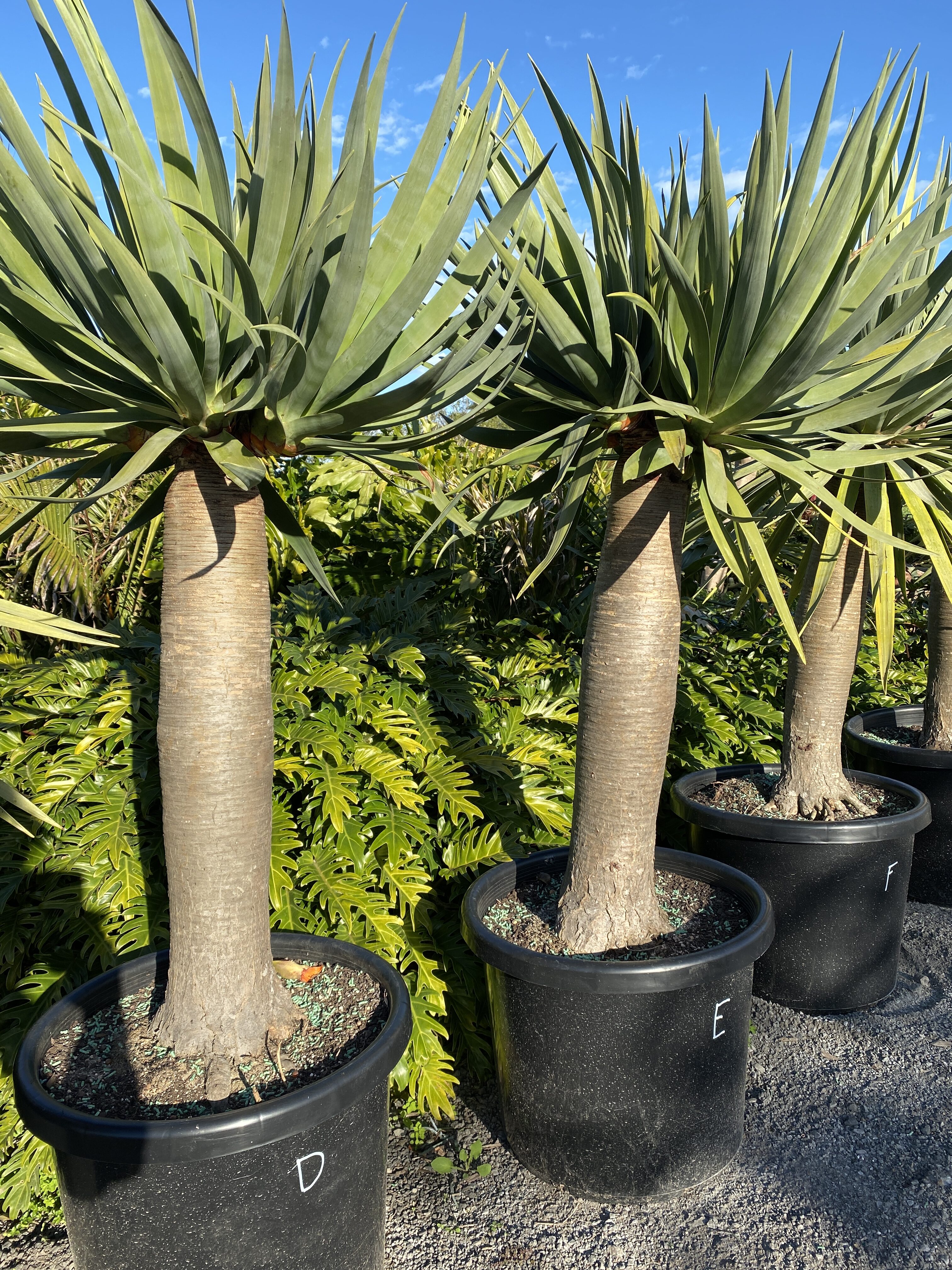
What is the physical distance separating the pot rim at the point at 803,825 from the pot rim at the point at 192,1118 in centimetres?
144

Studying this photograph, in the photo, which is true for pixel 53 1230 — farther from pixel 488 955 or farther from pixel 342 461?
pixel 342 461

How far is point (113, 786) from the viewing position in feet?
7.75

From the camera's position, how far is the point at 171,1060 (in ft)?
5.57

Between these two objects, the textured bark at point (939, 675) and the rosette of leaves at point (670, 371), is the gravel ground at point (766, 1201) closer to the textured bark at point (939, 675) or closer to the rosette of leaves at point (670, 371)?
the rosette of leaves at point (670, 371)

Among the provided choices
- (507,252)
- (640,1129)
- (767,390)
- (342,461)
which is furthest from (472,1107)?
(342,461)

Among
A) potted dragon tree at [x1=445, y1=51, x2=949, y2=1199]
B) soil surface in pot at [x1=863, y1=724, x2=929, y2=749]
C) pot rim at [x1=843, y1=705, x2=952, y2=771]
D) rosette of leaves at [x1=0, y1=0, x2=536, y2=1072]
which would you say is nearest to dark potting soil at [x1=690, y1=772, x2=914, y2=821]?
pot rim at [x1=843, y1=705, x2=952, y2=771]

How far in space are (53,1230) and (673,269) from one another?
2.44m

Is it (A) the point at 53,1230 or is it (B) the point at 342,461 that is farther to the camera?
(B) the point at 342,461

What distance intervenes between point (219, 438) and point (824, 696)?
2361mm

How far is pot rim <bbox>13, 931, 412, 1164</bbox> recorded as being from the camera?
54.2 inches

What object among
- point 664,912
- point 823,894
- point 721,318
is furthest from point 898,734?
point 721,318

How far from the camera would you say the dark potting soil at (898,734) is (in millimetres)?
4090

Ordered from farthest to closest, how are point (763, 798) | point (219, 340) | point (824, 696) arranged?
point (763, 798)
point (824, 696)
point (219, 340)

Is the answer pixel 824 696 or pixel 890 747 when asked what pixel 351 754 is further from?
pixel 890 747
